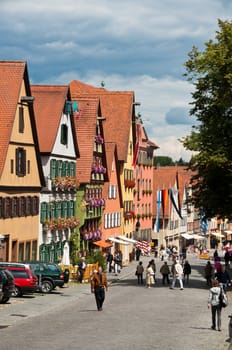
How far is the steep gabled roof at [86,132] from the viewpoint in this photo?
68613 mm

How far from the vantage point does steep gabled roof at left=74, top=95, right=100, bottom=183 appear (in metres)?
68.6

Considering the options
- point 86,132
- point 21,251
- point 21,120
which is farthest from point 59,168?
point 86,132

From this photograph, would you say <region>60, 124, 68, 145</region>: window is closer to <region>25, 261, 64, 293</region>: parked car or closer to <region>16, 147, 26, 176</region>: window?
<region>16, 147, 26, 176</region>: window

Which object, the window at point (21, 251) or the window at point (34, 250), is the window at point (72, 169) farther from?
the window at point (21, 251)

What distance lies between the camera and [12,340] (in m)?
22.7

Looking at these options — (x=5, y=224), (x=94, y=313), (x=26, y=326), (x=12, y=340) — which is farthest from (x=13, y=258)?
(x=12, y=340)

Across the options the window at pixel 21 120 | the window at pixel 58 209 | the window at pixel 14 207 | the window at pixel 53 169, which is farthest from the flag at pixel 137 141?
the window at pixel 14 207

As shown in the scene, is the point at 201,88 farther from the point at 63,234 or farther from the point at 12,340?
the point at 12,340

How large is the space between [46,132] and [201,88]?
1428cm

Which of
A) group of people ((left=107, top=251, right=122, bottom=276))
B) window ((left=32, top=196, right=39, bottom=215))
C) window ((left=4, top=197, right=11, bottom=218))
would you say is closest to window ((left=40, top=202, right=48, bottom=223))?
window ((left=32, top=196, right=39, bottom=215))

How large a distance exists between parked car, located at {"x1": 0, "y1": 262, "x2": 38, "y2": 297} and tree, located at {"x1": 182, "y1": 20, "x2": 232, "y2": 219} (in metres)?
11.1

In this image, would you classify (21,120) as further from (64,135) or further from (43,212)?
(64,135)

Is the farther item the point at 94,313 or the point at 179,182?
the point at 179,182

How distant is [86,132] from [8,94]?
1883 cm
